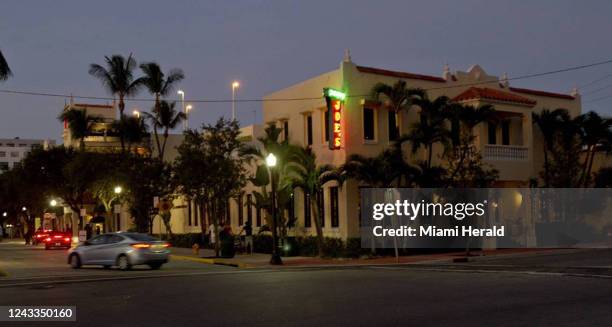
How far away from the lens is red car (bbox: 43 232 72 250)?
47.8 meters

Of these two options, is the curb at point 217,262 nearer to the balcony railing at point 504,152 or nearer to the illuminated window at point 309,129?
the illuminated window at point 309,129

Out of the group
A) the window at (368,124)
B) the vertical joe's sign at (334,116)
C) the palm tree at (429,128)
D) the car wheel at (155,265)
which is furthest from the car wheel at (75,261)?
the palm tree at (429,128)

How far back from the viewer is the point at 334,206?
32.6 m

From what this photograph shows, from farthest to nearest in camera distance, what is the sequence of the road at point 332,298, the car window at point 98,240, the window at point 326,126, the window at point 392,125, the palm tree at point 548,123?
the palm tree at point 548,123
the window at point 392,125
the window at point 326,126
the car window at point 98,240
the road at point 332,298

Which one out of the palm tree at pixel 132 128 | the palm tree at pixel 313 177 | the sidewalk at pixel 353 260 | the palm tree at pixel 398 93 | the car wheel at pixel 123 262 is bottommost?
the sidewalk at pixel 353 260

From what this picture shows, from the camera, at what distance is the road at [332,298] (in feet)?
39.3

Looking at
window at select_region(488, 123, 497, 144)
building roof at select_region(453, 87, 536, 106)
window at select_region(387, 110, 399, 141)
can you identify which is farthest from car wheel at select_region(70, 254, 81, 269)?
window at select_region(488, 123, 497, 144)

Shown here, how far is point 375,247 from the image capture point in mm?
31000

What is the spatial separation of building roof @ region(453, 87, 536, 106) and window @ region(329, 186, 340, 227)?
782 centimetres

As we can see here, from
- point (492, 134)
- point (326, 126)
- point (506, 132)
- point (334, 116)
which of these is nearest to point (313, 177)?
point (334, 116)

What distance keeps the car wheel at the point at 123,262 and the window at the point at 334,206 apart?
10258mm

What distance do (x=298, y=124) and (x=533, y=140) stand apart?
1340 cm

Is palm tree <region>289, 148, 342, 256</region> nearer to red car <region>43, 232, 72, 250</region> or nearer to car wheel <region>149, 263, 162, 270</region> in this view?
car wheel <region>149, 263, 162, 270</region>

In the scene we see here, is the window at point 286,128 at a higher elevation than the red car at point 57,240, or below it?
higher
